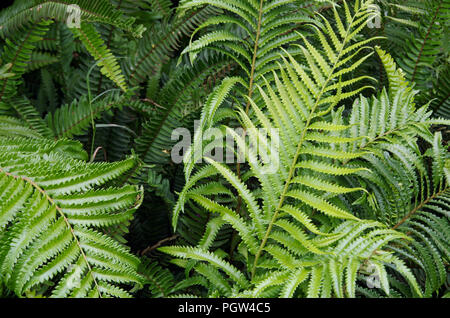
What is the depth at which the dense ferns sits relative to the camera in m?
0.78

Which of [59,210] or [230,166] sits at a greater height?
[230,166]

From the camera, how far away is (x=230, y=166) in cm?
113

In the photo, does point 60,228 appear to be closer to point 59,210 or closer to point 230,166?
point 59,210

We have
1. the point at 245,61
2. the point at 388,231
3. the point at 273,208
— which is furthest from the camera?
the point at 245,61

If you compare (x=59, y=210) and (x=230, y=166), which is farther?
(x=230, y=166)

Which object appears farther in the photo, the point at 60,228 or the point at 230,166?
the point at 230,166

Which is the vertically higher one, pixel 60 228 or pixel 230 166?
pixel 230 166

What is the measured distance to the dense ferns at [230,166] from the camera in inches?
30.5

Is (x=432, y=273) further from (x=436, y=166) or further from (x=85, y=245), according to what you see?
(x=85, y=245)

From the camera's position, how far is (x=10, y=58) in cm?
118

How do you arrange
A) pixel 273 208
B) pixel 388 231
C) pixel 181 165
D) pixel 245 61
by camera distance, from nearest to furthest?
1. pixel 388 231
2. pixel 273 208
3. pixel 245 61
4. pixel 181 165

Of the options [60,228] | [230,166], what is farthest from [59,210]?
[230,166]
